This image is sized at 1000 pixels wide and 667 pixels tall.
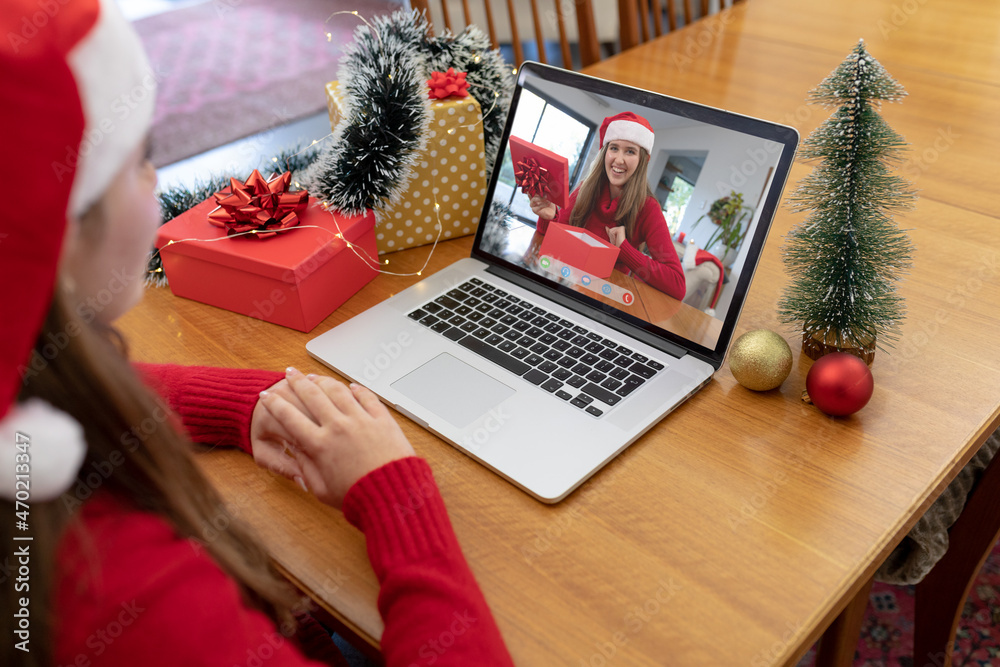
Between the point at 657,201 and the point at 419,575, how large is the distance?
46 cm

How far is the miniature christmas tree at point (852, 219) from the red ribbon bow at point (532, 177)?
278 mm

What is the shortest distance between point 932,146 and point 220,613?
1226 mm

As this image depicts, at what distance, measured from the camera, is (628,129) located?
0.80m

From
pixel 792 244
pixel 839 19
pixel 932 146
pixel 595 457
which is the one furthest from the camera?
pixel 839 19

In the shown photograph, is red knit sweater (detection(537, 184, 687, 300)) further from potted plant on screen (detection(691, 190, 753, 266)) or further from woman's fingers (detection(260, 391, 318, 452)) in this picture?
woman's fingers (detection(260, 391, 318, 452))

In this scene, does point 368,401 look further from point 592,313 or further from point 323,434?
point 592,313

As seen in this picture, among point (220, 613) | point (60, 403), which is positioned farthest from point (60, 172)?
point (220, 613)

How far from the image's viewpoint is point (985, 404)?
0.72 metres

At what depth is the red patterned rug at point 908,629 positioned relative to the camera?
127cm

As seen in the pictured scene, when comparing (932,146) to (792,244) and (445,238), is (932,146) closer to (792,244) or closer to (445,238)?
(792,244)

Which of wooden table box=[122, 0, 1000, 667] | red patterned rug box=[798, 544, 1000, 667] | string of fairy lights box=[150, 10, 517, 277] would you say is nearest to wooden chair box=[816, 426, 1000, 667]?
red patterned rug box=[798, 544, 1000, 667]

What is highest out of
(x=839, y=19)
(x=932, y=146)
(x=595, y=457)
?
(x=839, y=19)

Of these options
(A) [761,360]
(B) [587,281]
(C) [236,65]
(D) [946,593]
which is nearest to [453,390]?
(B) [587,281]

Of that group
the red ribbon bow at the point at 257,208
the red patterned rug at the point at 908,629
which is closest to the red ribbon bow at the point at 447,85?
the red ribbon bow at the point at 257,208
